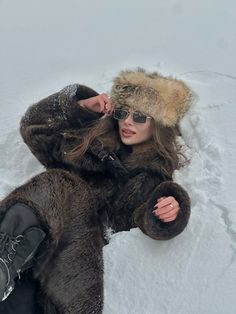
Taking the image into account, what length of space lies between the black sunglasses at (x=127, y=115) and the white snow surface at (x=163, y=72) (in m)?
0.56

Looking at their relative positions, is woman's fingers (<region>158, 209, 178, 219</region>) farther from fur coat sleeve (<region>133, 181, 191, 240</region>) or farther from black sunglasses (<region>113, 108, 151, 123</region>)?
black sunglasses (<region>113, 108, 151, 123</region>)

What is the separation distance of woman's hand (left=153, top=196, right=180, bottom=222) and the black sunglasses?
1.25 ft

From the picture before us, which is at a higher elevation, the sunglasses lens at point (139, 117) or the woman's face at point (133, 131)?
the sunglasses lens at point (139, 117)

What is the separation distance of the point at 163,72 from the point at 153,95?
1.37 metres

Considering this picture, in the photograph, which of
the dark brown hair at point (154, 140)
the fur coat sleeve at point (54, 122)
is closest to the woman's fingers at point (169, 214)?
the dark brown hair at point (154, 140)

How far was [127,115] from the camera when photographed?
2336 mm

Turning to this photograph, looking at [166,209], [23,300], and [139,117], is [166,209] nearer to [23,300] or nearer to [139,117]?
[139,117]

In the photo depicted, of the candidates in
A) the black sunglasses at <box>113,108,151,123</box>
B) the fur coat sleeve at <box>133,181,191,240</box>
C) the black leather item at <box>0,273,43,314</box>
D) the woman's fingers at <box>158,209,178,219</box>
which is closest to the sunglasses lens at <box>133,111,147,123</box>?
the black sunglasses at <box>113,108,151,123</box>

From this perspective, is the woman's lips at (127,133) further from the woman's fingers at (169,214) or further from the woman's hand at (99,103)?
the woman's fingers at (169,214)

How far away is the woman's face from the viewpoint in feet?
7.67

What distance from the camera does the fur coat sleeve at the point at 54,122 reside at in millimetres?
2416

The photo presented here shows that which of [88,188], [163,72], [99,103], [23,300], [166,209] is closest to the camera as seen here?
[23,300]

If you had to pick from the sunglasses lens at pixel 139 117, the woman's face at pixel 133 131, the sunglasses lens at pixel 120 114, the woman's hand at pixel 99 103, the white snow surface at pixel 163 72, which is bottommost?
→ the white snow surface at pixel 163 72

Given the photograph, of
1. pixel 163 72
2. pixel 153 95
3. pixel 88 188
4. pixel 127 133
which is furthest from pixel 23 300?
pixel 163 72
